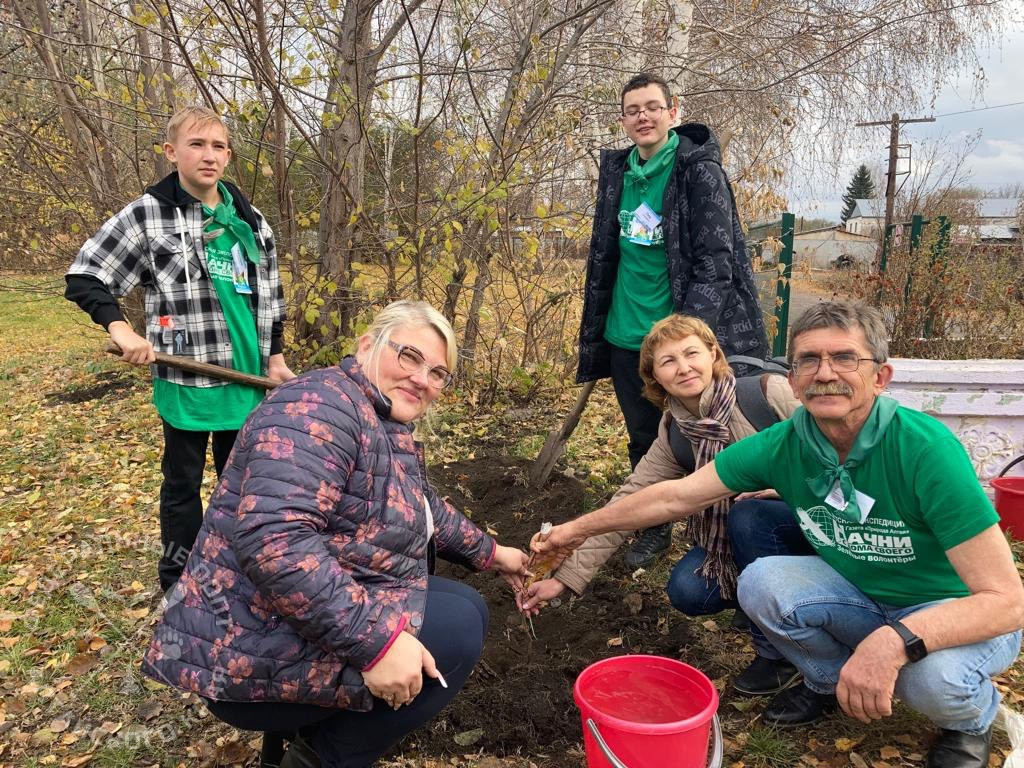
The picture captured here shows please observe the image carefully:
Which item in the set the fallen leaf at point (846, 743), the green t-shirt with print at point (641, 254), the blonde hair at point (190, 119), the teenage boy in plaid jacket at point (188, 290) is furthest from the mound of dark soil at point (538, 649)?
the blonde hair at point (190, 119)

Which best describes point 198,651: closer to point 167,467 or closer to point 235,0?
point 167,467

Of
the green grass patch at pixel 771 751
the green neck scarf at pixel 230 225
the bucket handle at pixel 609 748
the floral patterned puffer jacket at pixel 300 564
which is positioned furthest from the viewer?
the green neck scarf at pixel 230 225

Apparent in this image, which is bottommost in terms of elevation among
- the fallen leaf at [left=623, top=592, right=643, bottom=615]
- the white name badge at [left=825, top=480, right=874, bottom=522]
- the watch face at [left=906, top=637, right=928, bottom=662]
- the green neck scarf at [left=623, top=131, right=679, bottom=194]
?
the fallen leaf at [left=623, top=592, right=643, bottom=615]

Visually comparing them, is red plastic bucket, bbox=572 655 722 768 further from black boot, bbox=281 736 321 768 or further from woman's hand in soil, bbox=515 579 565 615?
black boot, bbox=281 736 321 768

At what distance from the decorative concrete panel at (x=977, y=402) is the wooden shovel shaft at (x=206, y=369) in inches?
119

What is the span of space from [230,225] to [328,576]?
1.72m

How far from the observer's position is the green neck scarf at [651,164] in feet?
9.98

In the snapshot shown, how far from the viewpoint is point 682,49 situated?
5.29m

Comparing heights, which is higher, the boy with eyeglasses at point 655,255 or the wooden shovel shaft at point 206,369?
the boy with eyeglasses at point 655,255

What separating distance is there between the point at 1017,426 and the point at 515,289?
3.54 m

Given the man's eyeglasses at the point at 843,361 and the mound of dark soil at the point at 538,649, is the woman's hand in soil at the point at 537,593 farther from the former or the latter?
the man's eyeglasses at the point at 843,361

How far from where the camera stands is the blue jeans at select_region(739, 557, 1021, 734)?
5.76 feet

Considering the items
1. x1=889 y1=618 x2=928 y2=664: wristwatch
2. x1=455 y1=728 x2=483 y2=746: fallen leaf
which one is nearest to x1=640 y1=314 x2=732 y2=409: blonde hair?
x1=889 y1=618 x2=928 y2=664: wristwatch

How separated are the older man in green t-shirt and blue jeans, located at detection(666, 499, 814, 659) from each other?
0.60 feet
